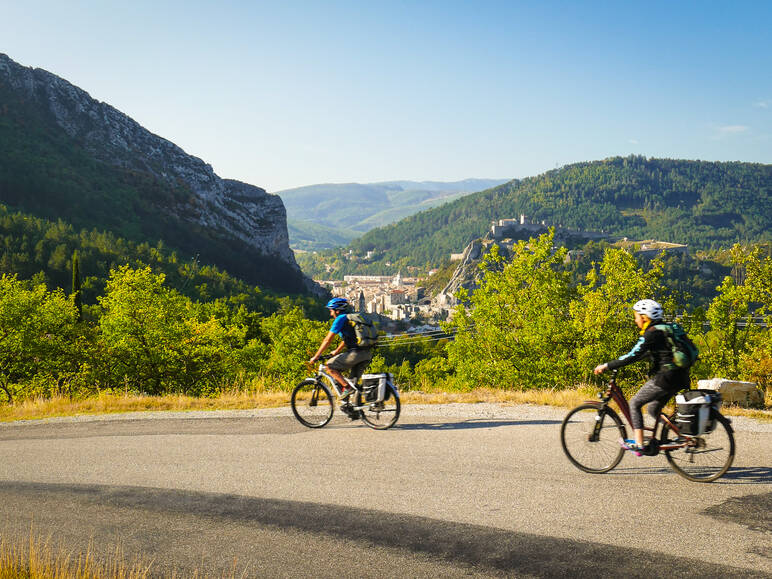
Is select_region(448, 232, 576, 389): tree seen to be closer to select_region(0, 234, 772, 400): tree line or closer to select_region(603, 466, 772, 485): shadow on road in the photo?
select_region(0, 234, 772, 400): tree line

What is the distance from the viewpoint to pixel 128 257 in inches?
4060

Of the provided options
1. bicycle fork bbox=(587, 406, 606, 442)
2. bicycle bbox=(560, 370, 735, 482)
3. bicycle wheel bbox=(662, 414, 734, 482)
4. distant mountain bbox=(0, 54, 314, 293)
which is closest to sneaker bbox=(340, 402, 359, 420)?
bicycle bbox=(560, 370, 735, 482)

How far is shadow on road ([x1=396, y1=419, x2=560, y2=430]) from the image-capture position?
8570 millimetres

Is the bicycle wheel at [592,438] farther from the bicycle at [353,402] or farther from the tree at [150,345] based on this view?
the tree at [150,345]

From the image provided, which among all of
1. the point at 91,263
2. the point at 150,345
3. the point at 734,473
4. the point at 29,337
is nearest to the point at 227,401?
the point at 734,473

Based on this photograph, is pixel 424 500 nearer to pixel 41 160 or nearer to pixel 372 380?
pixel 372 380

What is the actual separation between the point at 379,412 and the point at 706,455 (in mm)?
4854

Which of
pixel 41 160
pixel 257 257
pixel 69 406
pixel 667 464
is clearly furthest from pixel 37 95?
pixel 667 464

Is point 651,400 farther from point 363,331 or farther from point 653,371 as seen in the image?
Answer: point 363,331

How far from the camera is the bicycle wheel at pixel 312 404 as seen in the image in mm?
9180

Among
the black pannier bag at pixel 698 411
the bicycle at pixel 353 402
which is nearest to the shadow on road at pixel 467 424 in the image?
the bicycle at pixel 353 402

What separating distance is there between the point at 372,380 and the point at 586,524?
4.57 meters

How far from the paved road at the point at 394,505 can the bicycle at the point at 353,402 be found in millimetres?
337

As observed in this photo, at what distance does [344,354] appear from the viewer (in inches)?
354
